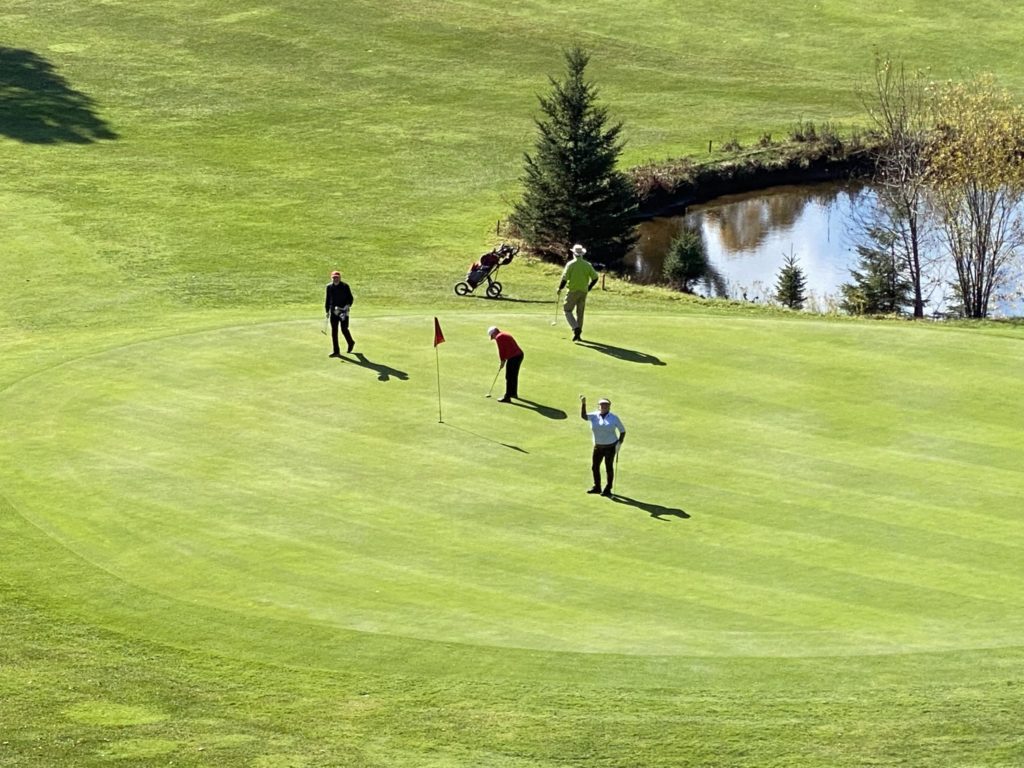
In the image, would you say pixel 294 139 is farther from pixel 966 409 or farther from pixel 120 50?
pixel 966 409

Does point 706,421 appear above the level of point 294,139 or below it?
below

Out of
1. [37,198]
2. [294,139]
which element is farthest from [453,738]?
[294,139]

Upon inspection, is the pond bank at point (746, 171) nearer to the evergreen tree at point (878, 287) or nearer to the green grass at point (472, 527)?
the evergreen tree at point (878, 287)

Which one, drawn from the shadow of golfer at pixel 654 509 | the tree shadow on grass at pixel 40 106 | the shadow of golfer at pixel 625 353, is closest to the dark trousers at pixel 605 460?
the shadow of golfer at pixel 654 509

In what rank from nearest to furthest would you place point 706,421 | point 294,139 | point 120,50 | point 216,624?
point 216,624
point 706,421
point 294,139
point 120,50

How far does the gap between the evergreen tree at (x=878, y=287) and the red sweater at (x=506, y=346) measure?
26.8 m

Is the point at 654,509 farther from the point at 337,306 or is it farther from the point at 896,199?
the point at 896,199

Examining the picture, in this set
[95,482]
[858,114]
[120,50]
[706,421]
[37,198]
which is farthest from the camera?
[120,50]

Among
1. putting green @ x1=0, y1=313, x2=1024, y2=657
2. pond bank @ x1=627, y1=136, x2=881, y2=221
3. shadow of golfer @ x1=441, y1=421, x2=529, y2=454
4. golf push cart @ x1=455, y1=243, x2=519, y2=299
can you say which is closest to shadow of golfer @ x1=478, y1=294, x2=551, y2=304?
golf push cart @ x1=455, y1=243, x2=519, y2=299

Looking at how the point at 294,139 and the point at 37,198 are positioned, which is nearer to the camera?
the point at 37,198

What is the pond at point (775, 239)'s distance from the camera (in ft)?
193

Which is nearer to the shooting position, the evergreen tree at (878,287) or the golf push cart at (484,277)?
the golf push cart at (484,277)

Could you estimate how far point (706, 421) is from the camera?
3002cm

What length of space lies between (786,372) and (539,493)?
29.5 ft
